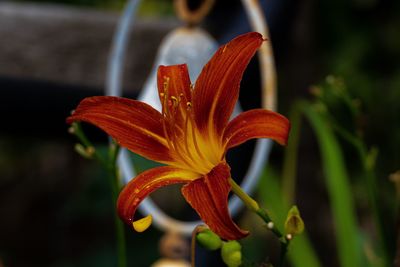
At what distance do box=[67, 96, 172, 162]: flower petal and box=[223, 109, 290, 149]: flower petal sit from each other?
0.11ft

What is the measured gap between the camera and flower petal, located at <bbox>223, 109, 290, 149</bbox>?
1.14 ft

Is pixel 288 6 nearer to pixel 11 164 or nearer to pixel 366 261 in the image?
pixel 366 261

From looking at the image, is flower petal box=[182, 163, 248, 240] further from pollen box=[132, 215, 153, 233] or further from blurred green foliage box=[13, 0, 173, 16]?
blurred green foliage box=[13, 0, 173, 16]

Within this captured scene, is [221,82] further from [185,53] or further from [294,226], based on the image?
[185,53]

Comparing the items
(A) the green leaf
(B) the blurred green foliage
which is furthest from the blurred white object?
(B) the blurred green foliage

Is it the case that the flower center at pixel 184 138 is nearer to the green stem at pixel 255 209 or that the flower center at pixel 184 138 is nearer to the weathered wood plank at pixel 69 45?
the green stem at pixel 255 209

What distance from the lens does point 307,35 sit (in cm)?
160

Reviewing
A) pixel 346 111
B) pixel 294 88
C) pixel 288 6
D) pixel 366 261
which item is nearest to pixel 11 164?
pixel 294 88

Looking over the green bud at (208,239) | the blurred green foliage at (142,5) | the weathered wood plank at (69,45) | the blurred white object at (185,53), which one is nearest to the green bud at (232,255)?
the green bud at (208,239)

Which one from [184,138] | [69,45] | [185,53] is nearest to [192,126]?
[184,138]

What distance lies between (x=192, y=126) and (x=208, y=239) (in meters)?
0.05

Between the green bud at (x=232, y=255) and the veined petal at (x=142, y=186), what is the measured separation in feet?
0.11

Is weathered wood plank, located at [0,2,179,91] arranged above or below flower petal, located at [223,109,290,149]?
above

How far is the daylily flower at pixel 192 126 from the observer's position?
0.35m
